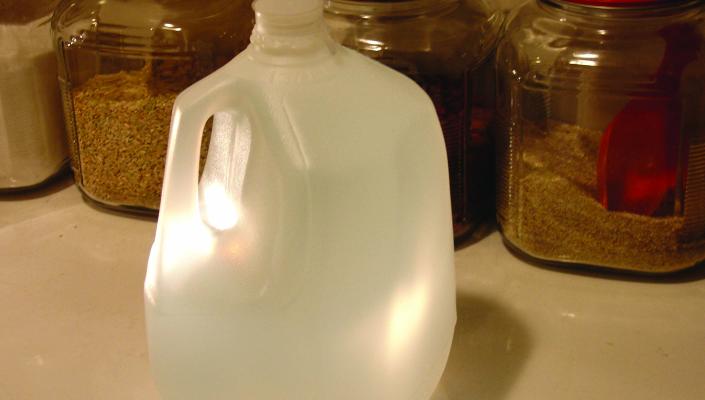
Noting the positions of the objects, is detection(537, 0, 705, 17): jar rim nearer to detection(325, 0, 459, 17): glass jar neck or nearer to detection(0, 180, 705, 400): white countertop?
detection(325, 0, 459, 17): glass jar neck

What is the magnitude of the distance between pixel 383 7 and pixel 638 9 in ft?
0.62

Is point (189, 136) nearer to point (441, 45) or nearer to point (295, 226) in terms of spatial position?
point (295, 226)

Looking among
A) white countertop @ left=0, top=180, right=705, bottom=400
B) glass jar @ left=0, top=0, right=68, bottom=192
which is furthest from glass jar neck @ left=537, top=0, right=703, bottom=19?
glass jar @ left=0, top=0, right=68, bottom=192

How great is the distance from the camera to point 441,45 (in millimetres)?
725

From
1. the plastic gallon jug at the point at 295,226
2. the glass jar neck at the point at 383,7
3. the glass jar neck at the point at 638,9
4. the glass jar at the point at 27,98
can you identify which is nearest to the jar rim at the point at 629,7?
the glass jar neck at the point at 638,9

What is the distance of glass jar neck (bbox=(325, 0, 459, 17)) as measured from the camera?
0.71 m

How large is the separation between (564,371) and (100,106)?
1.49ft

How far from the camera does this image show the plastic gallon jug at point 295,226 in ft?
1.55

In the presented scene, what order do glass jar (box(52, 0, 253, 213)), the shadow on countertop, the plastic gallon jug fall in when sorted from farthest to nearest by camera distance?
1. glass jar (box(52, 0, 253, 213))
2. the shadow on countertop
3. the plastic gallon jug

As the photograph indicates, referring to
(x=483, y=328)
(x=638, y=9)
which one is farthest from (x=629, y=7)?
(x=483, y=328)

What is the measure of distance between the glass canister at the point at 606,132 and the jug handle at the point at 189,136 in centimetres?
31

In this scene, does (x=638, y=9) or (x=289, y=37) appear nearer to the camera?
(x=289, y=37)

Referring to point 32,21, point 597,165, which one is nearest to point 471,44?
point 597,165

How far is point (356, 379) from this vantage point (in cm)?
50
